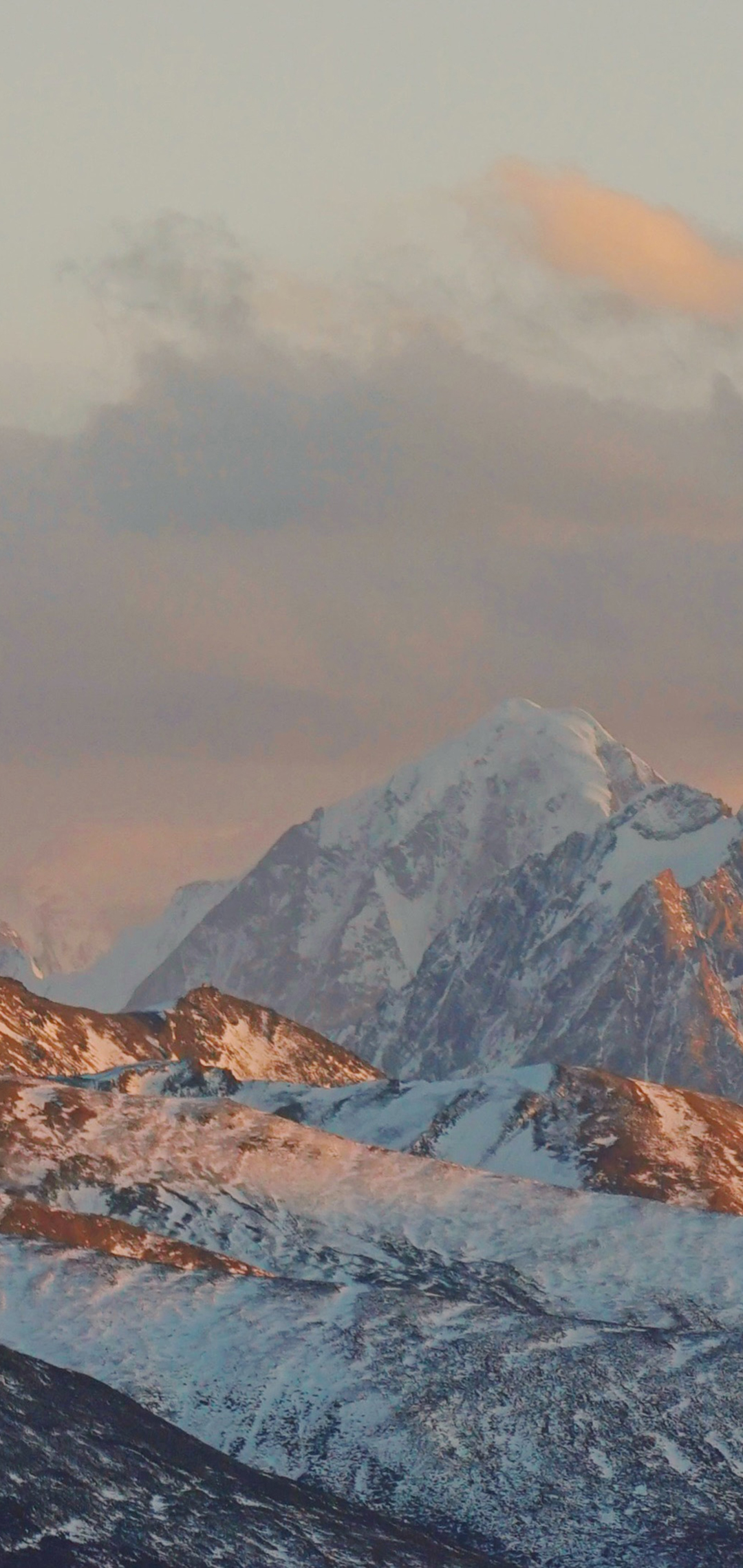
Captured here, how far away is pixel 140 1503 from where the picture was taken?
149m

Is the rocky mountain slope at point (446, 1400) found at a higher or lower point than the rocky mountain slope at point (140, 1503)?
higher

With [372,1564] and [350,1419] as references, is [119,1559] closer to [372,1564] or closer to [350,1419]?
[372,1564]

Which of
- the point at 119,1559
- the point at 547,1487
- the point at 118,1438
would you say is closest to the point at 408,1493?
the point at 547,1487

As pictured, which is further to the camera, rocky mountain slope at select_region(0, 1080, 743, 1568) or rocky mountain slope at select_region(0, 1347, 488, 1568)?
rocky mountain slope at select_region(0, 1080, 743, 1568)

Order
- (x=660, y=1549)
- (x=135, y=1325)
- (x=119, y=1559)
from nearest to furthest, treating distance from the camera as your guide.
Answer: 1. (x=119, y=1559)
2. (x=660, y=1549)
3. (x=135, y=1325)

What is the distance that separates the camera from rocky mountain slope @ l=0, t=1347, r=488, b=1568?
141 meters

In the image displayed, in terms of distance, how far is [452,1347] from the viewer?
620 ft

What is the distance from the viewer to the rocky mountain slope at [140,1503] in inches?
5546

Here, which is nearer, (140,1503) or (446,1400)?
(140,1503)

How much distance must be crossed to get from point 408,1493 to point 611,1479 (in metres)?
11.7

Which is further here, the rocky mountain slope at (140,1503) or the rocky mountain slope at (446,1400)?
the rocky mountain slope at (446,1400)

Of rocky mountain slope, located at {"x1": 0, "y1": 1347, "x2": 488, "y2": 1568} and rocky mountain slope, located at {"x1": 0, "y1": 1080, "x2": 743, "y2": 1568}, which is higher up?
rocky mountain slope, located at {"x1": 0, "y1": 1080, "x2": 743, "y2": 1568}

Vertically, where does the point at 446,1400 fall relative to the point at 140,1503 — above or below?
above

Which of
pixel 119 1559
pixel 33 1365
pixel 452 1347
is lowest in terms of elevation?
pixel 119 1559
